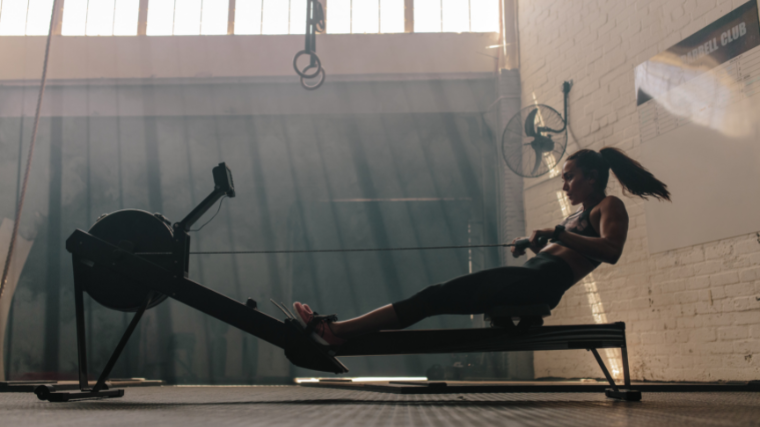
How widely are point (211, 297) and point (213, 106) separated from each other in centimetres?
465

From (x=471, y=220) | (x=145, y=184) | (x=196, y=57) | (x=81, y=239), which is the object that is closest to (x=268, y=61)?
(x=196, y=57)

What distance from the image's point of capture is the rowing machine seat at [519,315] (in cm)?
212

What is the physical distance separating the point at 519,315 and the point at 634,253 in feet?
8.25

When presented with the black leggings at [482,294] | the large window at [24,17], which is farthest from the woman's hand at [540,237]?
the large window at [24,17]

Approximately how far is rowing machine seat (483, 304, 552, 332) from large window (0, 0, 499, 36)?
4.90 meters

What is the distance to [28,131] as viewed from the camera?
6.61 m

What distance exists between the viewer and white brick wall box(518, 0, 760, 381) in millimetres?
3402

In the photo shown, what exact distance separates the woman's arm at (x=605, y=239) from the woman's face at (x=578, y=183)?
0.18 meters

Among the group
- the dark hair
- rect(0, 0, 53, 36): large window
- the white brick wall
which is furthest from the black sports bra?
rect(0, 0, 53, 36): large window

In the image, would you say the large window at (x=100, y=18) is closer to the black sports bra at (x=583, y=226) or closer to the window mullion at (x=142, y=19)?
the window mullion at (x=142, y=19)

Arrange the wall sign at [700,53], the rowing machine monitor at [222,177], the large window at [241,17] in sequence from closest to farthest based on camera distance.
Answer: the rowing machine monitor at [222,177] → the wall sign at [700,53] → the large window at [241,17]

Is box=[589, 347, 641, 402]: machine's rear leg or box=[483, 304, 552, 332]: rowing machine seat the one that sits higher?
box=[483, 304, 552, 332]: rowing machine seat

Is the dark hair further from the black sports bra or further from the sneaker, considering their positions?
the sneaker

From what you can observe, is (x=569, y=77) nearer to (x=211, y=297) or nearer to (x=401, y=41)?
(x=401, y=41)
